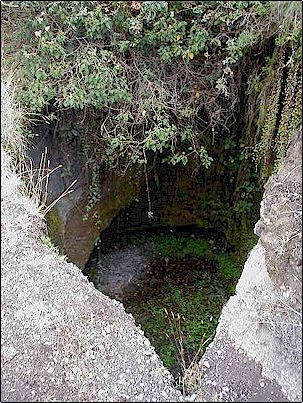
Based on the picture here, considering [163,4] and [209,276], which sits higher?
[163,4]

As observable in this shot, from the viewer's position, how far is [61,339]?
354 centimetres

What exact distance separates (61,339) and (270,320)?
5.07 ft

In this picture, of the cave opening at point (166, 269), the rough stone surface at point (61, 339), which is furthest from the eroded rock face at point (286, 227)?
the cave opening at point (166, 269)

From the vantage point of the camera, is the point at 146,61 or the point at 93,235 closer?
the point at 146,61

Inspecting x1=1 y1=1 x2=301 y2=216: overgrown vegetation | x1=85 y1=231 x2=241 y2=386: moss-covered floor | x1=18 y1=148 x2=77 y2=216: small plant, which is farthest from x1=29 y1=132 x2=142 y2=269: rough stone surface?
x1=85 y1=231 x2=241 y2=386: moss-covered floor

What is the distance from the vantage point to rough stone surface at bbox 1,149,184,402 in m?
3.38

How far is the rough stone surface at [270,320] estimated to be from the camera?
136 inches

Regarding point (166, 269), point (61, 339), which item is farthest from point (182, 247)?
point (61, 339)

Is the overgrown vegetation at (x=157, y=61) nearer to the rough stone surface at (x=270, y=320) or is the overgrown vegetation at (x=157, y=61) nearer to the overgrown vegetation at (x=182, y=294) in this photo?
the rough stone surface at (x=270, y=320)

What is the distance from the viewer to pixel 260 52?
446 cm

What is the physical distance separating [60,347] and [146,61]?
250cm

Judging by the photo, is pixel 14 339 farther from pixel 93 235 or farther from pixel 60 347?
pixel 93 235

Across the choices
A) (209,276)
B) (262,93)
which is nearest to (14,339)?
(262,93)

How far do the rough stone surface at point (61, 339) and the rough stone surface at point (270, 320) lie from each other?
47cm
